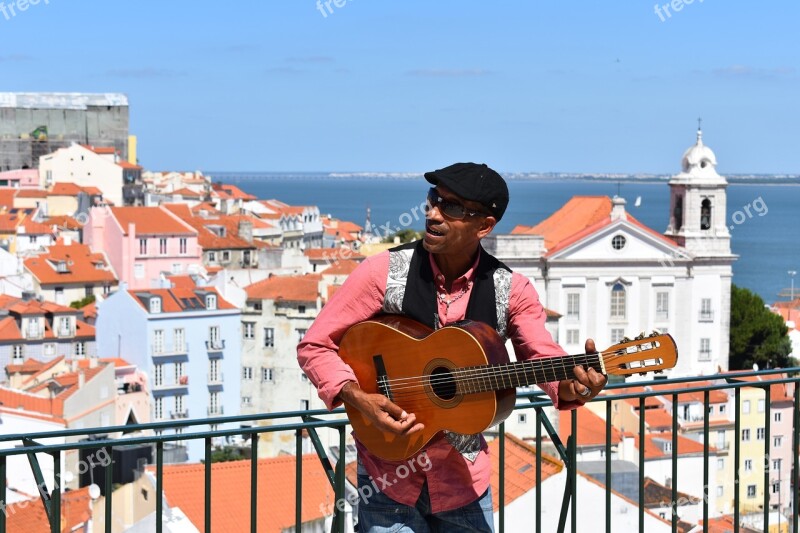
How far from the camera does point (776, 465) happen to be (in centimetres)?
3250

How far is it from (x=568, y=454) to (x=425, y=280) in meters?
1.03

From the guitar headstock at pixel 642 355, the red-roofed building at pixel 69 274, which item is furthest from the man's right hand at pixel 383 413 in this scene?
the red-roofed building at pixel 69 274

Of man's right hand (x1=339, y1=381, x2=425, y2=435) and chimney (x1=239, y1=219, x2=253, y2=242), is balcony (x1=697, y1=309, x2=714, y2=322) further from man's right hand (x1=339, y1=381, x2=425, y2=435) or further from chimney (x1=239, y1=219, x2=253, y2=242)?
man's right hand (x1=339, y1=381, x2=425, y2=435)

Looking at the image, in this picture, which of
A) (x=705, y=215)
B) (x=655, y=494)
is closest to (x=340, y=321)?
(x=655, y=494)

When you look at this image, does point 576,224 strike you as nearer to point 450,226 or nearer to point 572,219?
point 572,219

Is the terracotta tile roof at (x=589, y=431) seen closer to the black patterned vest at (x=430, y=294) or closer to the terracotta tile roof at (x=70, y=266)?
the black patterned vest at (x=430, y=294)

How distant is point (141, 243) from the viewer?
5525 centimetres

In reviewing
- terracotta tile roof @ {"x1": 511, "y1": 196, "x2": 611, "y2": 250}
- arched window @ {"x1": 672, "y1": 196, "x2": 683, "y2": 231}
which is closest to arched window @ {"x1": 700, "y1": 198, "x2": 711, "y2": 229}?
arched window @ {"x1": 672, "y1": 196, "x2": 683, "y2": 231}

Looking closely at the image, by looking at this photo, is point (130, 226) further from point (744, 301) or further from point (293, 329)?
point (744, 301)

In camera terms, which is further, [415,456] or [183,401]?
[183,401]

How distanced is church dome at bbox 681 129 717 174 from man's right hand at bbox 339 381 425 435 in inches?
1869

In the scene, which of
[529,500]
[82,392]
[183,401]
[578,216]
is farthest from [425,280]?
[578,216]

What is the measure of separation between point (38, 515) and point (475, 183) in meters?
10.8

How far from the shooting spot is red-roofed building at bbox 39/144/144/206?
71812 mm
